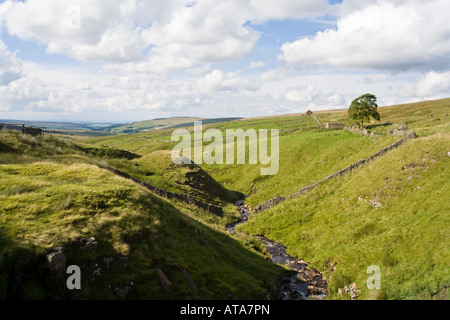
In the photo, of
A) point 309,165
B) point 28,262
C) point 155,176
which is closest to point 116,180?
point 28,262

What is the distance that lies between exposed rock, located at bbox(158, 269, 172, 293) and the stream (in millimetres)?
9840

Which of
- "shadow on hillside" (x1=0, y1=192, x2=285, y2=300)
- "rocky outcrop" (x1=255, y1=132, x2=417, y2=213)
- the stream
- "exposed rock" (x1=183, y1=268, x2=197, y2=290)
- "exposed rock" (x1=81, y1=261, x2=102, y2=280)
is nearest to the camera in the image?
"shadow on hillside" (x1=0, y1=192, x2=285, y2=300)

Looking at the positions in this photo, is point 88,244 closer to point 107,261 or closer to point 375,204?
point 107,261

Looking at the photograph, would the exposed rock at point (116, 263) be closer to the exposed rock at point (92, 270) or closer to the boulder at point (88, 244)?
the exposed rock at point (92, 270)

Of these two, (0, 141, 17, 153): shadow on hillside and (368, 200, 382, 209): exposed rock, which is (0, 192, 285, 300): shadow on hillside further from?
(0, 141, 17, 153): shadow on hillside

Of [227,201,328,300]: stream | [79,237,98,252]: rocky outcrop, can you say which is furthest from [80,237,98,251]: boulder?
[227,201,328,300]: stream

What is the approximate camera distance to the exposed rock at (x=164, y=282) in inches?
609

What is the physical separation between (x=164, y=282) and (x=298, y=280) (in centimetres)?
1389

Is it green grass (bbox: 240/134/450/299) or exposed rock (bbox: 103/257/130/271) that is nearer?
exposed rock (bbox: 103/257/130/271)

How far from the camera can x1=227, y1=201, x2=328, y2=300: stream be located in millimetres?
22323

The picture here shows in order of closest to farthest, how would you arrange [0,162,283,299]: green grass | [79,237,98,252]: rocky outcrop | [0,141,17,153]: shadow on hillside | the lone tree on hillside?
[0,162,283,299]: green grass, [79,237,98,252]: rocky outcrop, [0,141,17,153]: shadow on hillside, the lone tree on hillside

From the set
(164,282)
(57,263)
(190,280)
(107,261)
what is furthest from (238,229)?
(57,263)
